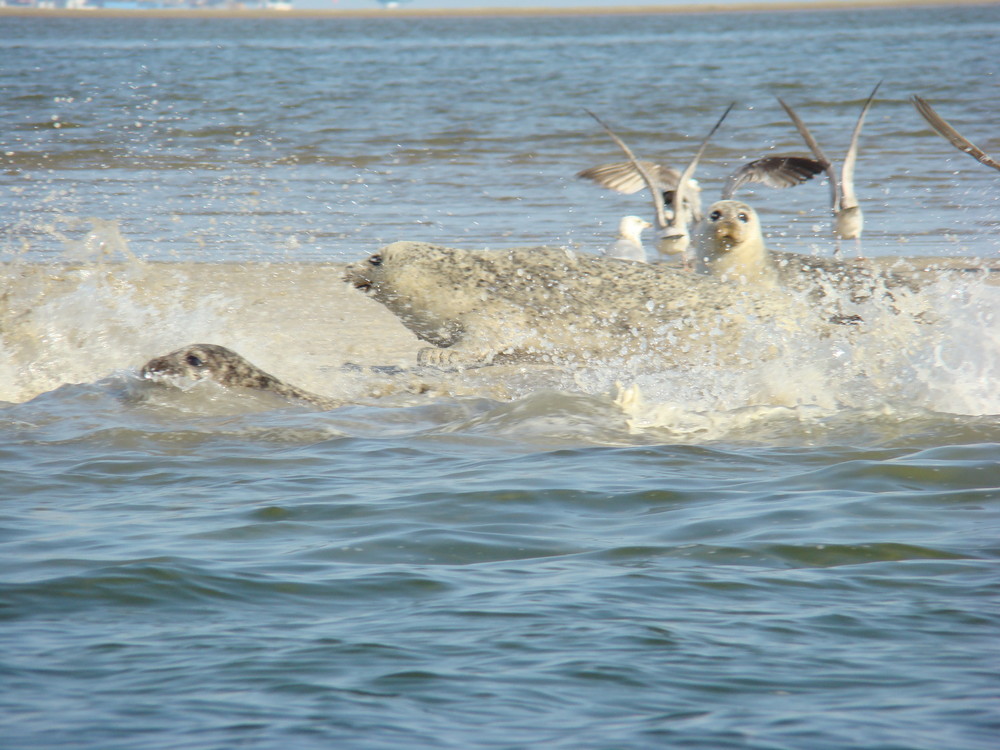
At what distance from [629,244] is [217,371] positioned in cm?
439

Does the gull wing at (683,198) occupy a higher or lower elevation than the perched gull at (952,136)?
lower

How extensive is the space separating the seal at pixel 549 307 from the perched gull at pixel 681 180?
7.98 ft

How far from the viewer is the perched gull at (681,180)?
408 inches

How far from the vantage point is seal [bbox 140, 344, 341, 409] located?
6441 mm

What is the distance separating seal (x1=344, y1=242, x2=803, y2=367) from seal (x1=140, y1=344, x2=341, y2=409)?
1.02 metres

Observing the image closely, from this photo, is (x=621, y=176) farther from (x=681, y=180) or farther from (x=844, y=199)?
(x=844, y=199)

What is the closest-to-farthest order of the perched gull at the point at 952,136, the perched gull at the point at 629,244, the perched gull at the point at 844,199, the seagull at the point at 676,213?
1. the perched gull at the point at 952,136
2. the perched gull at the point at 629,244
3. the seagull at the point at 676,213
4. the perched gull at the point at 844,199

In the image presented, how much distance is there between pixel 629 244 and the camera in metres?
10.0

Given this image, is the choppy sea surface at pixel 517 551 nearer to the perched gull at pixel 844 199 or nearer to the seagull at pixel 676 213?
the perched gull at pixel 844 199

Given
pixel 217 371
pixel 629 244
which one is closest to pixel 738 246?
pixel 629 244

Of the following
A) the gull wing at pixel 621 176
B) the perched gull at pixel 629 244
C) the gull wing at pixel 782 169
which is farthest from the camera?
the gull wing at pixel 621 176

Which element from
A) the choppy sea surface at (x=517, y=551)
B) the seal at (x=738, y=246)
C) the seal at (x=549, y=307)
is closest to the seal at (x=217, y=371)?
the choppy sea surface at (x=517, y=551)

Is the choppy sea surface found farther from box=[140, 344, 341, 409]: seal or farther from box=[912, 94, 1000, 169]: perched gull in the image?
box=[912, 94, 1000, 169]: perched gull

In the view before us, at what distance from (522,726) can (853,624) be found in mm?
1065
